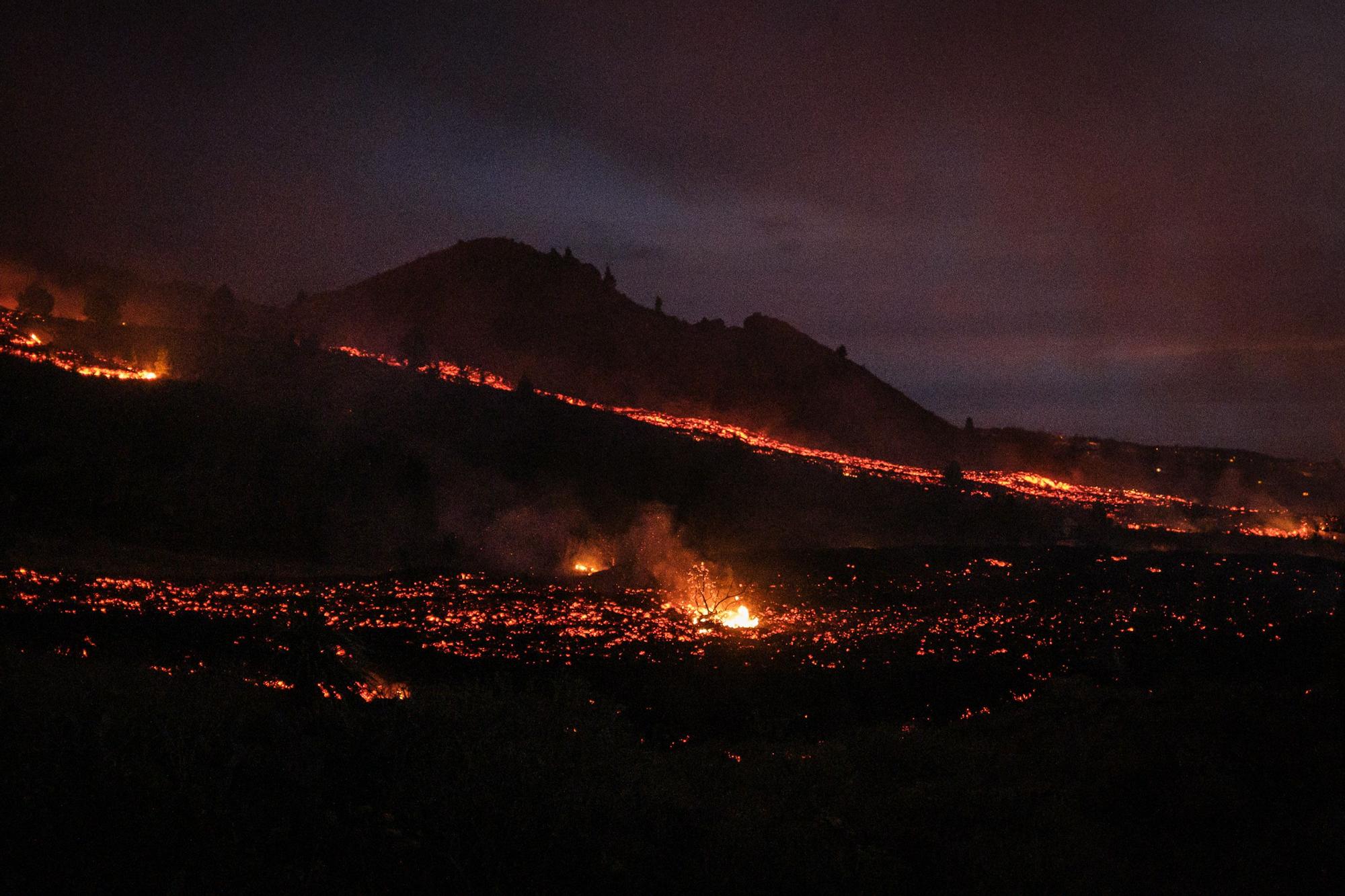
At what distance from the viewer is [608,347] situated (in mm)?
140250

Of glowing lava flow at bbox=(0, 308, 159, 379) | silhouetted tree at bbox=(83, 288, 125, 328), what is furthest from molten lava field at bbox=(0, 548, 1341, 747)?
silhouetted tree at bbox=(83, 288, 125, 328)

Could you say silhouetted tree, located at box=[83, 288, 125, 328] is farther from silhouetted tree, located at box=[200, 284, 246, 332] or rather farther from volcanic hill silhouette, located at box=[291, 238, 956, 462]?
volcanic hill silhouette, located at box=[291, 238, 956, 462]

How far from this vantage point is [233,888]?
498 centimetres

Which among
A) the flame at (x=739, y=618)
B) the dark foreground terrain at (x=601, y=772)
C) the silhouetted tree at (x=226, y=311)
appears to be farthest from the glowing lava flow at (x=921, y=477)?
the dark foreground terrain at (x=601, y=772)

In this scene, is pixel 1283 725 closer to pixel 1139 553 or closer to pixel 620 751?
pixel 620 751

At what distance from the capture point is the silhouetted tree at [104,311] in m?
66.0

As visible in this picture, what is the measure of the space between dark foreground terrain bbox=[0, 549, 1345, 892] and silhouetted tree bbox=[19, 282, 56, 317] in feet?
216

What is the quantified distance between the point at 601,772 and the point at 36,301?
3325 inches

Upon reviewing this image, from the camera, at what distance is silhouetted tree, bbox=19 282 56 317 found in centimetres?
7044

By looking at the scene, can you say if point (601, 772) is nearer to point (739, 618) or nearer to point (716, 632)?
point (716, 632)

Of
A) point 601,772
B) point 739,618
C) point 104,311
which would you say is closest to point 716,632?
point 739,618

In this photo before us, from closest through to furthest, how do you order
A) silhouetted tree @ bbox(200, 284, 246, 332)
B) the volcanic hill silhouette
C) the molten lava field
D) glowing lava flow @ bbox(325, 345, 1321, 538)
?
1. the molten lava field
2. glowing lava flow @ bbox(325, 345, 1321, 538)
3. silhouetted tree @ bbox(200, 284, 246, 332)
4. the volcanic hill silhouette

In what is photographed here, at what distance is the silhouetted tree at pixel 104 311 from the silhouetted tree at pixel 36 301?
3.27 m

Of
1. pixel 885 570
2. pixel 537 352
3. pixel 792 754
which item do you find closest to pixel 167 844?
pixel 792 754
